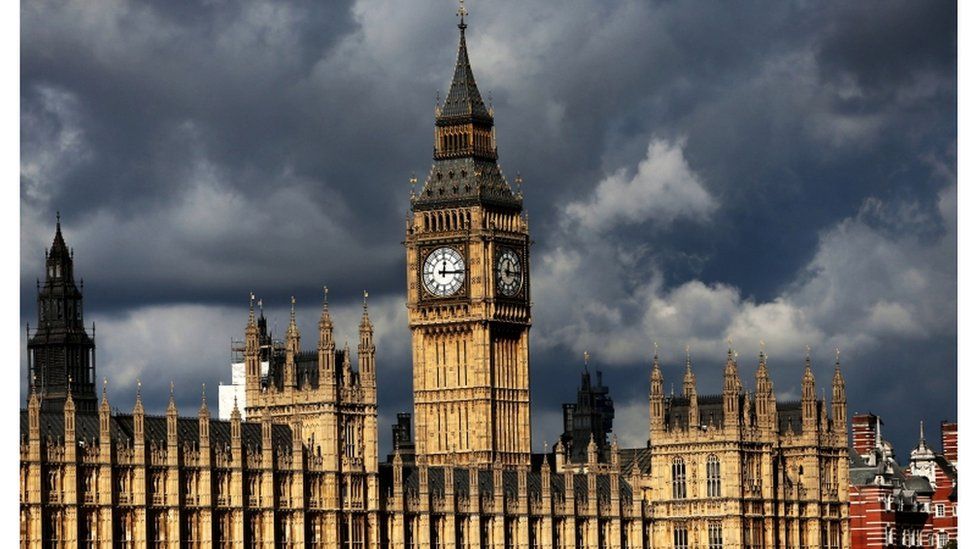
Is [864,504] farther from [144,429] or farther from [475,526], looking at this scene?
[144,429]

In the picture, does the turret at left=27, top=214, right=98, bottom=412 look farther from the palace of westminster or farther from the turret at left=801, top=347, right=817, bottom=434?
the turret at left=801, top=347, right=817, bottom=434

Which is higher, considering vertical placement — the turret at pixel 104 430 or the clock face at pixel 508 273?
the clock face at pixel 508 273

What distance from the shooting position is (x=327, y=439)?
12950cm

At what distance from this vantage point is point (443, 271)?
152m

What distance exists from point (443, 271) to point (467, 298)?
221cm

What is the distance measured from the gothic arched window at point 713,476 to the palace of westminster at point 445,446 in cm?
8

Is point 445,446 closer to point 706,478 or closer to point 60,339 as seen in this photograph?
point 706,478

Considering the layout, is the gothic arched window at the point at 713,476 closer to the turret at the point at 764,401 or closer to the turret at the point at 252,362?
the turret at the point at 764,401

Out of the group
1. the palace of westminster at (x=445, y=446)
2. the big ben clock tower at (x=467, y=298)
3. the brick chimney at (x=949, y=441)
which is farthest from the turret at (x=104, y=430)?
the brick chimney at (x=949, y=441)

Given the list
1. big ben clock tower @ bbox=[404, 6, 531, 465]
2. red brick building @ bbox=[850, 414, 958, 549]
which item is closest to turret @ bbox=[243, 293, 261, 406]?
big ben clock tower @ bbox=[404, 6, 531, 465]

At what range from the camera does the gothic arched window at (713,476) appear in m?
149

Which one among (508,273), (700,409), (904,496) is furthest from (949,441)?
(508,273)

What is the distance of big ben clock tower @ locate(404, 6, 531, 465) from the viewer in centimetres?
15062
